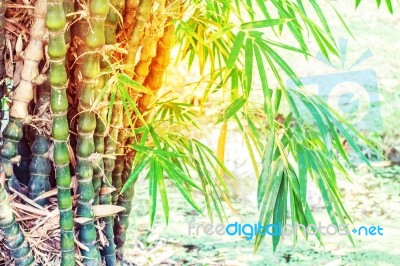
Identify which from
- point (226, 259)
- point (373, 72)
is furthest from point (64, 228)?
point (373, 72)

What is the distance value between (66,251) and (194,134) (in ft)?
7.38

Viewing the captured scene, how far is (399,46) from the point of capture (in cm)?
423

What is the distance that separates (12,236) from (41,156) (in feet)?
0.65

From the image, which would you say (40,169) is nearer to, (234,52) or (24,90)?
(24,90)

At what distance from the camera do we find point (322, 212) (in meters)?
3.03

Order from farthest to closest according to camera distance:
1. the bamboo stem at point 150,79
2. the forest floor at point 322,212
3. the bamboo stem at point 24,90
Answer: the forest floor at point 322,212
the bamboo stem at point 150,79
the bamboo stem at point 24,90

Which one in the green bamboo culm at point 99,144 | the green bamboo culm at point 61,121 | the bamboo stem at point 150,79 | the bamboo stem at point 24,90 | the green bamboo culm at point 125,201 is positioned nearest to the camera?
the green bamboo culm at point 61,121

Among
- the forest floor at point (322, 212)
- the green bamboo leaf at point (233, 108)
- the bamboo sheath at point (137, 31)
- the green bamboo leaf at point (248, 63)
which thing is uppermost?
the bamboo sheath at point (137, 31)

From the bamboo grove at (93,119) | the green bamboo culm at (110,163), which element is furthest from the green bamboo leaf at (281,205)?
the green bamboo culm at (110,163)

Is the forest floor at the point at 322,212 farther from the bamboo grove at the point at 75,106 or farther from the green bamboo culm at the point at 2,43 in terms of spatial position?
the green bamboo culm at the point at 2,43

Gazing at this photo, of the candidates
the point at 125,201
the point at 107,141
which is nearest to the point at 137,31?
the point at 107,141

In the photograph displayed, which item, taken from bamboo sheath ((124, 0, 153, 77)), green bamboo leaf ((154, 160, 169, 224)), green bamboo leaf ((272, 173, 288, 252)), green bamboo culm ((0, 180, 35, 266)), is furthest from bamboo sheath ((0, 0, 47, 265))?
green bamboo leaf ((272, 173, 288, 252))

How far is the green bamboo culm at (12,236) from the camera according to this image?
146 cm

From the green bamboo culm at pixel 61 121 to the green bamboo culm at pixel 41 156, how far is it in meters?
0.09
